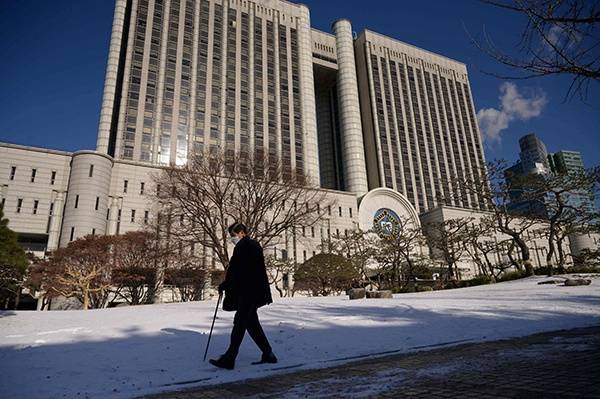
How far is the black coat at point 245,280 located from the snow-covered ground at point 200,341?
0.80 m

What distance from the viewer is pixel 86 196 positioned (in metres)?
36.6

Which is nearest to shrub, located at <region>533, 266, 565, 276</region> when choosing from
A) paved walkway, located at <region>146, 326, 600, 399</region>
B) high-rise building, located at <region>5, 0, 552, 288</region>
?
high-rise building, located at <region>5, 0, 552, 288</region>

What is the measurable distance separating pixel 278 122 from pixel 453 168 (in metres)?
44.3

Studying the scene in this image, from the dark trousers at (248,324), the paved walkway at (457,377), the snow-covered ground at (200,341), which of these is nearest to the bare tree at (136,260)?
the snow-covered ground at (200,341)

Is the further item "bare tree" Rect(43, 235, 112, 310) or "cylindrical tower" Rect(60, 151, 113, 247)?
"cylindrical tower" Rect(60, 151, 113, 247)

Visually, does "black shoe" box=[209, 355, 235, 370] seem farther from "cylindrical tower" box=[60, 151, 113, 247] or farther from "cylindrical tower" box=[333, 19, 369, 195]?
"cylindrical tower" box=[333, 19, 369, 195]

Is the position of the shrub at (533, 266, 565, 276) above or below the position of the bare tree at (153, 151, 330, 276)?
below

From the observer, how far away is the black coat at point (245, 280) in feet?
14.6

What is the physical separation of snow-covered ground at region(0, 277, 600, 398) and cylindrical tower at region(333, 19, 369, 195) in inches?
2281

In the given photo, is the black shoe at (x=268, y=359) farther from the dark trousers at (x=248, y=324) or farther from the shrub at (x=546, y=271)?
the shrub at (x=546, y=271)

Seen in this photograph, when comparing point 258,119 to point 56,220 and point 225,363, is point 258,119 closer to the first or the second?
point 56,220

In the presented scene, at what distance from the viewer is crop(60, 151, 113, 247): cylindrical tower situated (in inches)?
1399

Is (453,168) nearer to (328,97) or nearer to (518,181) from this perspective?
(328,97)

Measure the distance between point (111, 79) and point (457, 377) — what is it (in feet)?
207
